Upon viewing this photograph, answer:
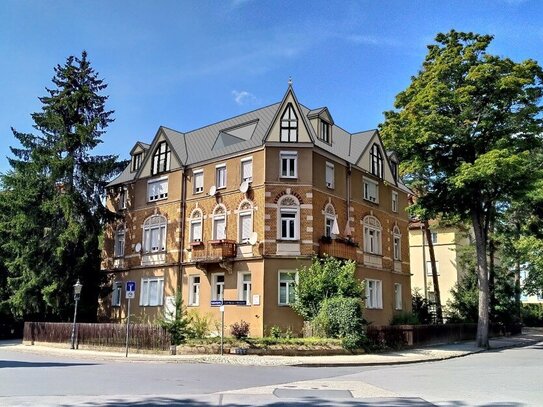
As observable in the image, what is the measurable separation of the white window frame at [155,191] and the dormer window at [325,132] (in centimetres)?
1169

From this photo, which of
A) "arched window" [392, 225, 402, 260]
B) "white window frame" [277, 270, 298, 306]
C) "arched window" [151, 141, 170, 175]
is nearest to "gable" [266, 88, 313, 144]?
"white window frame" [277, 270, 298, 306]

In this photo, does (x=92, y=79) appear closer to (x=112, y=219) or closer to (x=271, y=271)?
(x=112, y=219)

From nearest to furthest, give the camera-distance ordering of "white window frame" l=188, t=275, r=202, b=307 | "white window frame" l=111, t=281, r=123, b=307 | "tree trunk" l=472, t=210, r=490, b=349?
1. "tree trunk" l=472, t=210, r=490, b=349
2. "white window frame" l=188, t=275, r=202, b=307
3. "white window frame" l=111, t=281, r=123, b=307

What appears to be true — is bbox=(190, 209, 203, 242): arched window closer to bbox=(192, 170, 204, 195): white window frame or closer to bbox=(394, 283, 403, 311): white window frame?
bbox=(192, 170, 204, 195): white window frame

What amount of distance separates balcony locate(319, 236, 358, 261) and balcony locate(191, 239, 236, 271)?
5358mm

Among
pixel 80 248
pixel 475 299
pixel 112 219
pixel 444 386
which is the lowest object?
pixel 444 386

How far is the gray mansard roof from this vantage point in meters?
33.8

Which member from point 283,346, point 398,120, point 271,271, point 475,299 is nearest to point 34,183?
point 271,271

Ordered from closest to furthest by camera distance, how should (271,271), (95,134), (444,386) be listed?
(444,386) → (271,271) → (95,134)

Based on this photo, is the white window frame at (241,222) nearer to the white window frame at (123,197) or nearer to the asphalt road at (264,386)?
the white window frame at (123,197)

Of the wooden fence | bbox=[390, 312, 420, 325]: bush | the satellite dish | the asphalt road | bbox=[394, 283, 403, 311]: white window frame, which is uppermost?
the satellite dish

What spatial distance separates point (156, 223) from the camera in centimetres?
3688

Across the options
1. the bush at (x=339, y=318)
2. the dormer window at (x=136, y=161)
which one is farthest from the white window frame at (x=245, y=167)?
the dormer window at (x=136, y=161)

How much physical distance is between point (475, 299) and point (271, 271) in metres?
21.4
